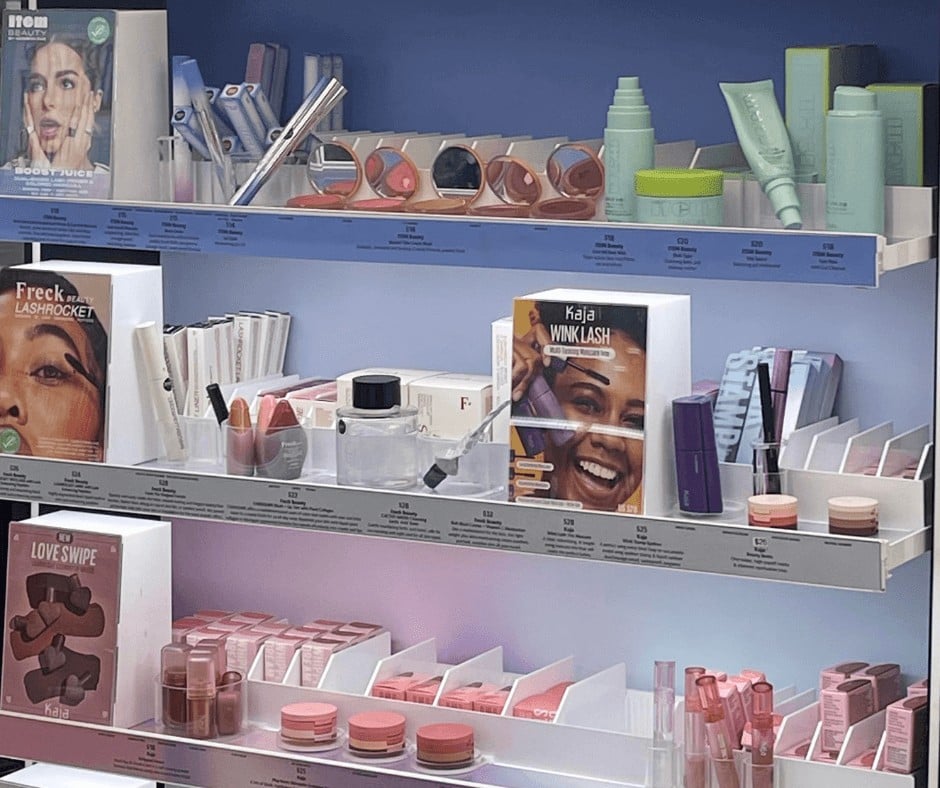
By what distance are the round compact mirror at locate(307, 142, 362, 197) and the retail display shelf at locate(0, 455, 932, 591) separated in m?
0.38

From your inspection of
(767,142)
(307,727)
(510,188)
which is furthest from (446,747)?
(767,142)

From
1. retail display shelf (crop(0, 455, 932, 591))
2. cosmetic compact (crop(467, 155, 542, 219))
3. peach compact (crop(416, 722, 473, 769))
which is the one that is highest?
cosmetic compact (crop(467, 155, 542, 219))

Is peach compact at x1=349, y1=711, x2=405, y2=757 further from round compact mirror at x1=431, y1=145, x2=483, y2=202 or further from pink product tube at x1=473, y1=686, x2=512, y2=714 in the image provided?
round compact mirror at x1=431, y1=145, x2=483, y2=202

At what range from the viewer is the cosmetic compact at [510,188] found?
2.19m

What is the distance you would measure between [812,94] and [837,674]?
2.25 feet

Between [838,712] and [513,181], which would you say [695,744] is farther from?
[513,181]

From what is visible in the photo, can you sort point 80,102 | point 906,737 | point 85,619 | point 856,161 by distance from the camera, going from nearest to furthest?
point 856,161, point 906,737, point 80,102, point 85,619

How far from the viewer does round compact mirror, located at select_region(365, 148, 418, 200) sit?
89.5 inches

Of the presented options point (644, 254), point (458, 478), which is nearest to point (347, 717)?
point (458, 478)

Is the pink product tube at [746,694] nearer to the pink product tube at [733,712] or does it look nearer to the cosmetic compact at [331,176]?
the pink product tube at [733,712]

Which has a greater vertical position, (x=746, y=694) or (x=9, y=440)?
(x=9, y=440)

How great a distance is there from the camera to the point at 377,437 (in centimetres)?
223

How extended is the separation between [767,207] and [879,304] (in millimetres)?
267

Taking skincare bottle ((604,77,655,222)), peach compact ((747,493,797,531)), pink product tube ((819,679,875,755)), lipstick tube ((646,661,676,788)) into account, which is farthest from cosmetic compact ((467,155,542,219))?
pink product tube ((819,679,875,755))
